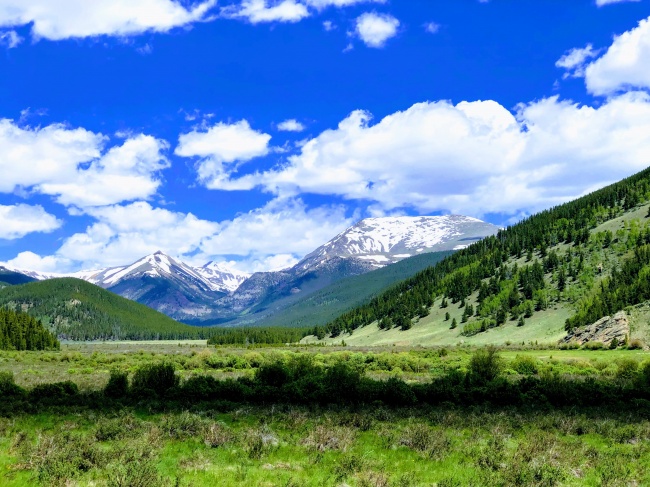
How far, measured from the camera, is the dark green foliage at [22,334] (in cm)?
12041

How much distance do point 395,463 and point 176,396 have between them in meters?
17.3

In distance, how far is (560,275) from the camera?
14425 cm

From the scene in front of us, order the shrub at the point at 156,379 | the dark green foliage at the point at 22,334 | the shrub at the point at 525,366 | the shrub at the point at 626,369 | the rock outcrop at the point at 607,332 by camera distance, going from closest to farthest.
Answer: the shrub at the point at 156,379 < the shrub at the point at 626,369 < the shrub at the point at 525,366 < the rock outcrop at the point at 607,332 < the dark green foliage at the point at 22,334

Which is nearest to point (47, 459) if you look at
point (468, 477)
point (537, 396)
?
point (468, 477)

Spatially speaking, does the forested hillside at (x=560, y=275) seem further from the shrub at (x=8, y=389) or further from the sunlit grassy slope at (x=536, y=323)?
the shrub at (x=8, y=389)

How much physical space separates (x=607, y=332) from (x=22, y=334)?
142 metres

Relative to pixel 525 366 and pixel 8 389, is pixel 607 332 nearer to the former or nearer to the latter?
pixel 525 366

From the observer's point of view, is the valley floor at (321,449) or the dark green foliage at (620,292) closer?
the valley floor at (321,449)

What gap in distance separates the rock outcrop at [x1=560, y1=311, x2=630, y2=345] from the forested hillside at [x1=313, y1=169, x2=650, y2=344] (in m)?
13.2

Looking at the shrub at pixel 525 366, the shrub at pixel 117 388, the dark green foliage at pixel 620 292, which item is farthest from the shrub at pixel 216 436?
the dark green foliage at pixel 620 292

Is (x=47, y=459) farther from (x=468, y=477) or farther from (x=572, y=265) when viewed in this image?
(x=572, y=265)

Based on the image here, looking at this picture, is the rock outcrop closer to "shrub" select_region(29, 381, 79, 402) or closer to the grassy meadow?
the grassy meadow

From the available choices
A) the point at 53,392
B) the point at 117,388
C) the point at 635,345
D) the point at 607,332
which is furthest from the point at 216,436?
the point at 607,332

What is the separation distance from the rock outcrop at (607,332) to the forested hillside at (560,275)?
13.2 meters
